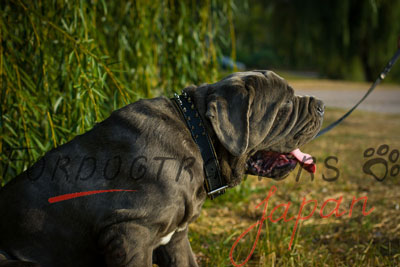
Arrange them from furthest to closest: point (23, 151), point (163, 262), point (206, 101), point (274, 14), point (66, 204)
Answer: point (274, 14)
point (23, 151)
point (163, 262)
point (206, 101)
point (66, 204)

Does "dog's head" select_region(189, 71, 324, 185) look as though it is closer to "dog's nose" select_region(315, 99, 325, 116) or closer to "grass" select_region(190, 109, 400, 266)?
"dog's nose" select_region(315, 99, 325, 116)

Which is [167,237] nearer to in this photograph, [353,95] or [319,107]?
[319,107]

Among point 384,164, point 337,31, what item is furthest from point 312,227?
point 337,31

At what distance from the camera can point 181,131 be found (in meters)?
2.29

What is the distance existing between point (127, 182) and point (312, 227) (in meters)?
2.11

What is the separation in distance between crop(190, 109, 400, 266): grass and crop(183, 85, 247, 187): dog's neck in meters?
0.78

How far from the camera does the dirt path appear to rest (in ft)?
46.8

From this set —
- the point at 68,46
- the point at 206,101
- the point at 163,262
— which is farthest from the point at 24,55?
the point at 163,262

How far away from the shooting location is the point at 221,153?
2.44 metres

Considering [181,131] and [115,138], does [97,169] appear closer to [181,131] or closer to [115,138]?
[115,138]

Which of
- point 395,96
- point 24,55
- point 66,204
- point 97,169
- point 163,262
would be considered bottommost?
point 395,96

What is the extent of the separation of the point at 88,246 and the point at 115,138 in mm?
544

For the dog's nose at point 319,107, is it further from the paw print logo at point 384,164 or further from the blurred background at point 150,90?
the paw print logo at point 384,164

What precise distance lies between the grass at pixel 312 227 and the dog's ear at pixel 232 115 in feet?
3.36
